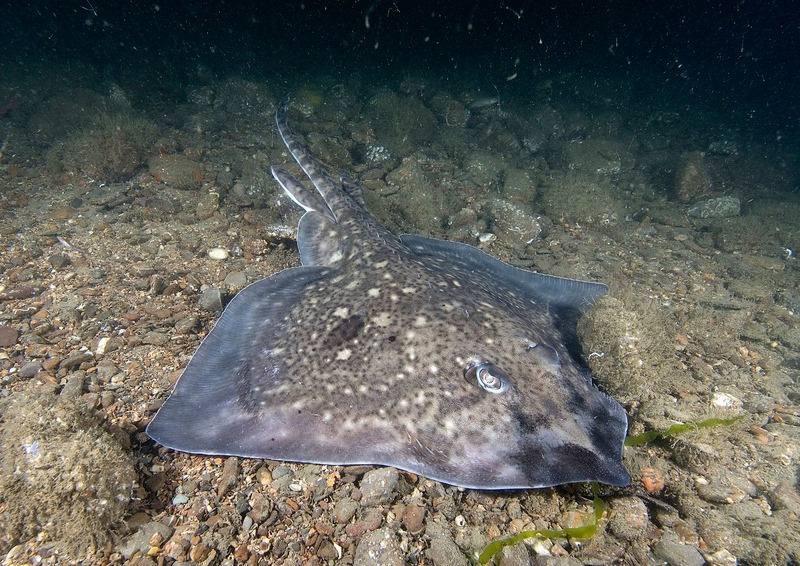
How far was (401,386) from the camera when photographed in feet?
9.00

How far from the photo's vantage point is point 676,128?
16.1m

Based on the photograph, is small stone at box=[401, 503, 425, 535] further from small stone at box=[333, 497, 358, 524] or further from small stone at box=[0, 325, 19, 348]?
small stone at box=[0, 325, 19, 348]

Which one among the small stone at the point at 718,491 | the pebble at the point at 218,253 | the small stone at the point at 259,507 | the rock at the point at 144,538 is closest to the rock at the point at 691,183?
the small stone at the point at 718,491

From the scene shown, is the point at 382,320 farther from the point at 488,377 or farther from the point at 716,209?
the point at 716,209

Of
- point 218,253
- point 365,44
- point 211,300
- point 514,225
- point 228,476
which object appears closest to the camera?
point 228,476

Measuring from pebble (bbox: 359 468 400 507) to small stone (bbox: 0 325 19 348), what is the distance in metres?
3.73

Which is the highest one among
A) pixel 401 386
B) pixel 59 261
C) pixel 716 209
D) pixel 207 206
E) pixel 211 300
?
pixel 401 386

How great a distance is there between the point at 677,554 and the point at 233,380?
10.6 feet

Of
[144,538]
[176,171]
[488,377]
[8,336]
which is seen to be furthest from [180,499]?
[176,171]

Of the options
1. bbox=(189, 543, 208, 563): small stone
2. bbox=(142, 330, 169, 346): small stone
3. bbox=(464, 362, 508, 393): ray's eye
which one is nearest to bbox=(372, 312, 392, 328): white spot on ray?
bbox=(464, 362, 508, 393): ray's eye

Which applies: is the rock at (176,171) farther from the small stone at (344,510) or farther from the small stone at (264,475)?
the small stone at (344,510)

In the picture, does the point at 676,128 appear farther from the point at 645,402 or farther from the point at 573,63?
the point at 645,402

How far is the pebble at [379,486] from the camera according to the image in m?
2.65

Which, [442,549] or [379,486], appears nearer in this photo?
[442,549]
